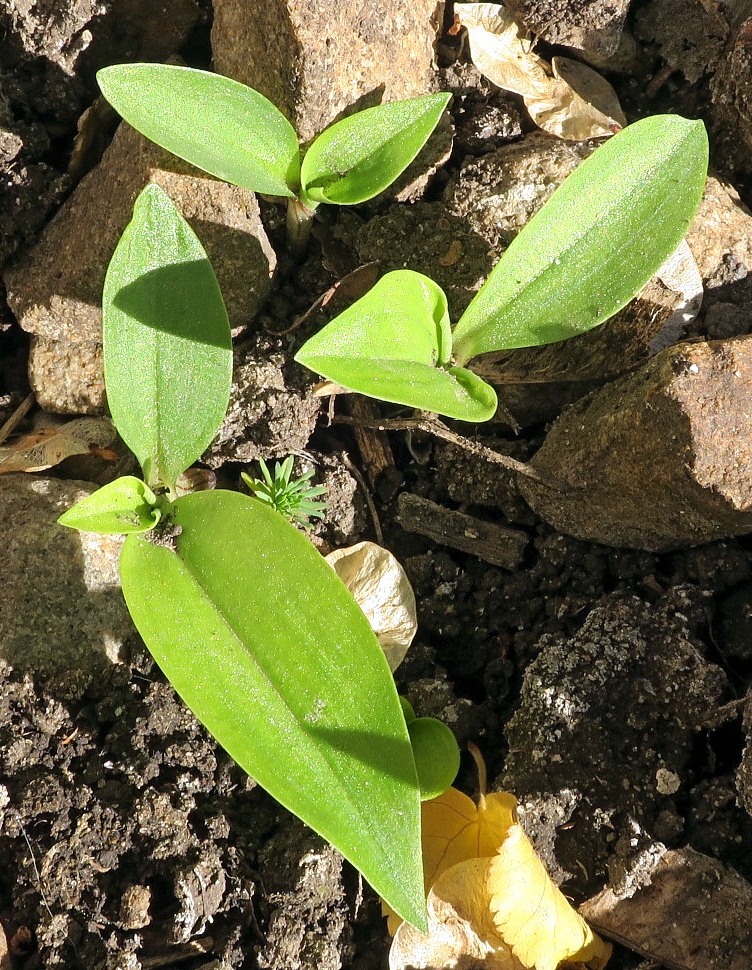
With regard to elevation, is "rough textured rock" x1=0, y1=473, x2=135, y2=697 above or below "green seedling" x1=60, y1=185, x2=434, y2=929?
below

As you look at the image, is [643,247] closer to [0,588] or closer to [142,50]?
[142,50]

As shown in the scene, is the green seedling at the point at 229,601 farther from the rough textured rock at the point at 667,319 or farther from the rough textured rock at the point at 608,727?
the rough textured rock at the point at 667,319

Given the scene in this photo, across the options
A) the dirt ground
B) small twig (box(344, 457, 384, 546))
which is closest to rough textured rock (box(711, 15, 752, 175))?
the dirt ground

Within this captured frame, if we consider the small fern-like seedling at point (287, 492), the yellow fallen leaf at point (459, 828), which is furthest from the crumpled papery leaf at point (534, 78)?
the yellow fallen leaf at point (459, 828)

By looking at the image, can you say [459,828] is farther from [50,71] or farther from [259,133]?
[50,71]

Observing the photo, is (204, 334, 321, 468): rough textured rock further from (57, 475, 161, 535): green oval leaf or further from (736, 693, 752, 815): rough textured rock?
(736, 693, 752, 815): rough textured rock
